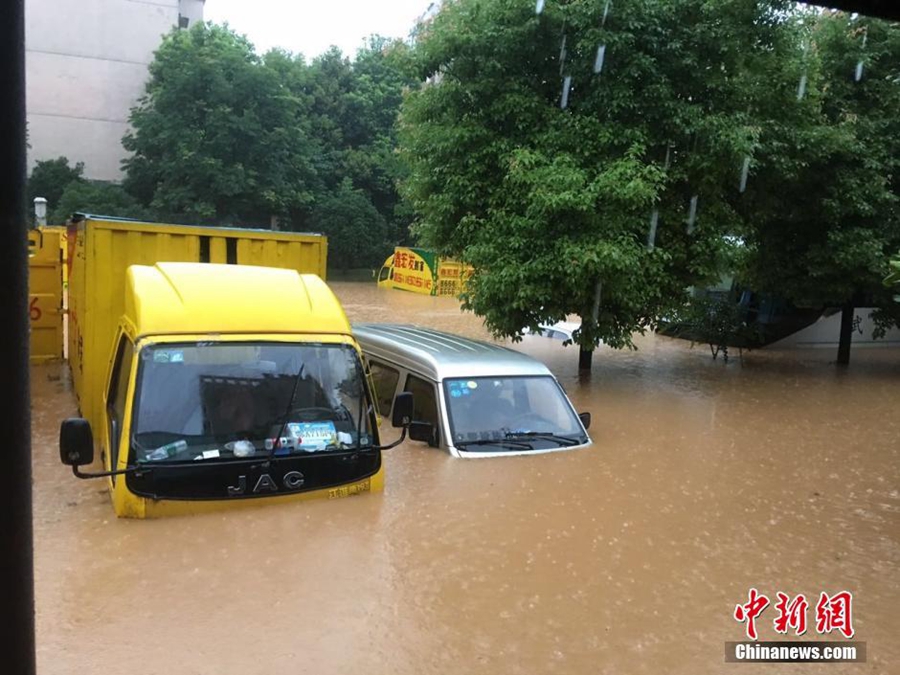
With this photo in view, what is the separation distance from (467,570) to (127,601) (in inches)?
78.9

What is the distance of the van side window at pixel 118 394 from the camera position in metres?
5.48

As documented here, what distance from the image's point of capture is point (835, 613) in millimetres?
4660

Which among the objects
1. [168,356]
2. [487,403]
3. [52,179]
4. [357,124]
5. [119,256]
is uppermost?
[357,124]

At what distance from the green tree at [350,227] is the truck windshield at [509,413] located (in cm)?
3096

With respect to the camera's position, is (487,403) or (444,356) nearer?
(487,403)

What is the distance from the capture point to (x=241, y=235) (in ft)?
26.3

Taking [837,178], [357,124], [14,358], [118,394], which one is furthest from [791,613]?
[357,124]

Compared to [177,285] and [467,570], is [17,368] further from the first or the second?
[177,285]

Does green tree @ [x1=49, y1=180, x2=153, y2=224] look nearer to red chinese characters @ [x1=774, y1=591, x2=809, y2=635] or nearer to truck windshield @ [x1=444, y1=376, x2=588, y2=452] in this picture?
truck windshield @ [x1=444, y1=376, x2=588, y2=452]

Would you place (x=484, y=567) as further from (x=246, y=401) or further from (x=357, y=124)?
(x=357, y=124)

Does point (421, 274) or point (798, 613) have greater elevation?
point (421, 274)

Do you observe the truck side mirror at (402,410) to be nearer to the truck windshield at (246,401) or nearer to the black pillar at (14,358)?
the truck windshield at (246,401)

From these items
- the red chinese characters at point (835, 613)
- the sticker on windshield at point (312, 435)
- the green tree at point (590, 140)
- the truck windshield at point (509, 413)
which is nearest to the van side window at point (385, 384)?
the truck windshield at point (509, 413)

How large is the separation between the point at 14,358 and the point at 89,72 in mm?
42467
